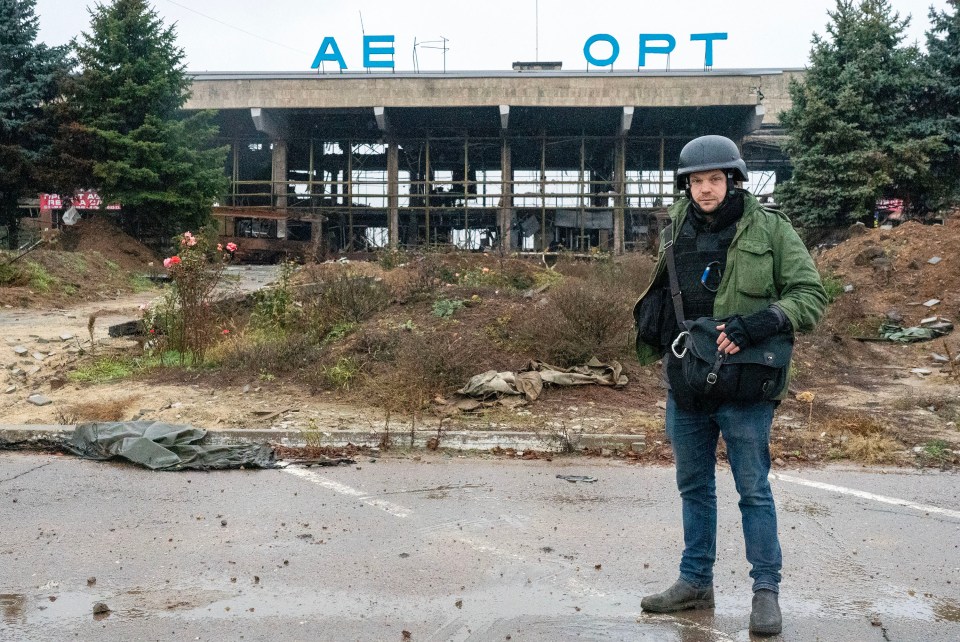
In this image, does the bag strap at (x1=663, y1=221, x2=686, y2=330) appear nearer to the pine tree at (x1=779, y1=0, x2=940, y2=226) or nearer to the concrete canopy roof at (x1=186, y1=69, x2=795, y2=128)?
the pine tree at (x1=779, y1=0, x2=940, y2=226)

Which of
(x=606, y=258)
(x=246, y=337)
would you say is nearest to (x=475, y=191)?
(x=606, y=258)

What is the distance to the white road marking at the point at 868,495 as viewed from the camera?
5527 mm

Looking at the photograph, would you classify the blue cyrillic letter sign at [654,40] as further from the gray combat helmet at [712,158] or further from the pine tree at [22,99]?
the gray combat helmet at [712,158]

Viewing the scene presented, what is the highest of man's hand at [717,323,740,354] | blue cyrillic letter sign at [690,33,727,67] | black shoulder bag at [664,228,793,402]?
blue cyrillic letter sign at [690,33,727,67]

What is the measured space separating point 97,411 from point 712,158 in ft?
22.1

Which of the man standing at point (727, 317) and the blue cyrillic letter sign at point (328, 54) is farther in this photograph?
the blue cyrillic letter sign at point (328, 54)

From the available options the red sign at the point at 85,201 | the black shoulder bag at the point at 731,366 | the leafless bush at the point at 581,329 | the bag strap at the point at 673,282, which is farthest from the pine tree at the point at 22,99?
the black shoulder bag at the point at 731,366

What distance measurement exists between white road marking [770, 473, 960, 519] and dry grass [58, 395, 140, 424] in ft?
19.5

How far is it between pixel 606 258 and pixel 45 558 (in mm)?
11643

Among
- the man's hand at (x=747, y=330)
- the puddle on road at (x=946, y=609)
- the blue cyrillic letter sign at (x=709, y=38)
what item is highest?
the blue cyrillic letter sign at (x=709, y=38)

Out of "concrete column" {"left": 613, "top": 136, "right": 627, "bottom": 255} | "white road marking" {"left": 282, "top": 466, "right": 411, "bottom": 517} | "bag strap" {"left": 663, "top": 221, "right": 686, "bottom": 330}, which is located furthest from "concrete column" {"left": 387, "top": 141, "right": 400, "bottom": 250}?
"bag strap" {"left": 663, "top": 221, "right": 686, "bottom": 330}

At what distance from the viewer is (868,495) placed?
589cm

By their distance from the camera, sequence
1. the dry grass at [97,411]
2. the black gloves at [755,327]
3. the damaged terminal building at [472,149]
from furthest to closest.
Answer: the damaged terminal building at [472,149]
the dry grass at [97,411]
the black gloves at [755,327]

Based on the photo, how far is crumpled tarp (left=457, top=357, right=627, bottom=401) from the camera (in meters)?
8.66
